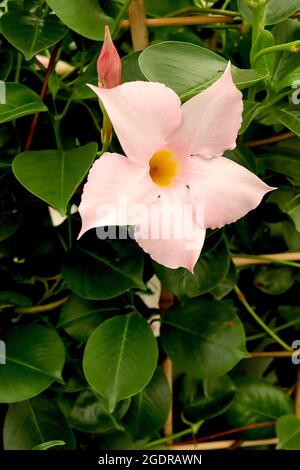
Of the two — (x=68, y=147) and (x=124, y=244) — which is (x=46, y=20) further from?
(x=124, y=244)

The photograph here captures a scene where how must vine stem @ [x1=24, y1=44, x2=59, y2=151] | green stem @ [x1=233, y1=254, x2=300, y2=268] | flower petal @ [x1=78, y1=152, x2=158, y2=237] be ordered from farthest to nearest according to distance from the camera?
green stem @ [x1=233, y1=254, x2=300, y2=268], vine stem @ [x1=24, y1=44, x2=59, y2=151], flower petal @ [x1=78, y1=152, x2=158, y2=237]

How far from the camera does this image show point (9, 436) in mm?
678

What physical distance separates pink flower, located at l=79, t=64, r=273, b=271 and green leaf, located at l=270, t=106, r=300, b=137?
108 mm

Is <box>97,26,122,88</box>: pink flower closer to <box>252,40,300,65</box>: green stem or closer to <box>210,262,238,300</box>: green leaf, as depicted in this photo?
<box>252,40,300,65</box>: green stem

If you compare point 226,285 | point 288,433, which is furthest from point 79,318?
point 288,433

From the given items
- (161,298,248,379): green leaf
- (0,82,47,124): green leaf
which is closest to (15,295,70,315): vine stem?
(161,298,248,379): green leaf

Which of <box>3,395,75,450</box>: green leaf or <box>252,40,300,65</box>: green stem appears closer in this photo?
<box>252,40,300,65</box>: green stem

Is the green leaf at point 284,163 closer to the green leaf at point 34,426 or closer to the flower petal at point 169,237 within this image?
the flower petal at point 169,237

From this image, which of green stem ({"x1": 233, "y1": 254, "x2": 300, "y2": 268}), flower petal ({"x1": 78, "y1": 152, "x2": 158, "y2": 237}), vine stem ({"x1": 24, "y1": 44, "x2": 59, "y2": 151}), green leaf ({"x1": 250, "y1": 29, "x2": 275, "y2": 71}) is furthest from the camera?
green stem ({"x1": 233, "y1": 254, "x2": 300, "y2": 268})

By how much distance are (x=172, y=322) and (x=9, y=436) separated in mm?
220

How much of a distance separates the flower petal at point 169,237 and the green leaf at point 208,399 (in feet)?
1.22

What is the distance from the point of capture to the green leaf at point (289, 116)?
1.80 feet

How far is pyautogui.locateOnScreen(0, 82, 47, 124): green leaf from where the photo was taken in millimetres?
527
